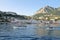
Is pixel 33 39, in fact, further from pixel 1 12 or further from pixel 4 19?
pixel 1 12

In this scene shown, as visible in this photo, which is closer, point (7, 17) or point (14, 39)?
point (14, 39)

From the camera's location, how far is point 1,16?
11294cm

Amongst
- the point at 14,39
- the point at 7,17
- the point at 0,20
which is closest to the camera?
the point at 14,39

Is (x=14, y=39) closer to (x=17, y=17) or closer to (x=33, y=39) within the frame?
(x=33, y=39)

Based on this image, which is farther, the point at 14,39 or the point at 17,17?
the point at 17,17

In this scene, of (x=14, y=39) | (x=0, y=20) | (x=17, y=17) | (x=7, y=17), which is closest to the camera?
(x=14, y=39)

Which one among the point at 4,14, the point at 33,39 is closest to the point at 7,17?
the point at 4,14

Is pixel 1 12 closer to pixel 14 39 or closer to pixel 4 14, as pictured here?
pixel 4 14

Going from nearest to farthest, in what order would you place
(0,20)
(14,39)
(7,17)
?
(14,39)
(0,20)
(7,17)

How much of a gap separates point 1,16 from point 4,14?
3.40 metres

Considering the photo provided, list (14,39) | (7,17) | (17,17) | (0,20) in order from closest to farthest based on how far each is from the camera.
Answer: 1. (14,39)
2. (0,20)
3. (7,17)
4. (17,17)

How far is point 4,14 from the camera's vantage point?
116 m

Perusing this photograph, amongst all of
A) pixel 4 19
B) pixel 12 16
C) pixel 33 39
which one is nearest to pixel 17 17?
pixel 12 16

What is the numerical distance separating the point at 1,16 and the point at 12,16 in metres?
7.53
